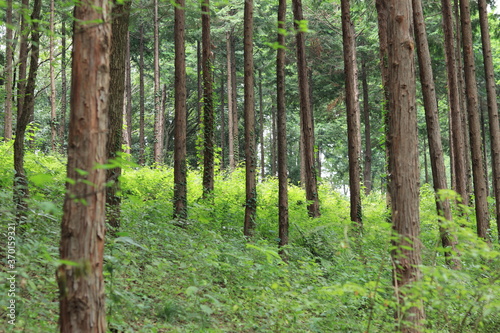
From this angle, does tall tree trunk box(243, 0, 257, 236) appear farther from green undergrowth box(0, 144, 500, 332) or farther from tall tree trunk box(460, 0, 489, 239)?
tall tree trunk box(460, 0, 489, 239)

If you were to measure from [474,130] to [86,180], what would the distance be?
11901mm

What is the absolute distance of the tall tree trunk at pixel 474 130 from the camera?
38.8ft

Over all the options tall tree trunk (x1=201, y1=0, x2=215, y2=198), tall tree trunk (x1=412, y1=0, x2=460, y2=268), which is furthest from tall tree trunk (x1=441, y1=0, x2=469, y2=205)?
tall tree trunk (x1=201, y1=0, x2=215, y2=198)

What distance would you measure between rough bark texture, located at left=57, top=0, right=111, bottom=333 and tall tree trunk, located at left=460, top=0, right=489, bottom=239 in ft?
37.8

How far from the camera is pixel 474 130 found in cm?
1187

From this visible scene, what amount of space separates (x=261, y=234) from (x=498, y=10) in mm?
13974

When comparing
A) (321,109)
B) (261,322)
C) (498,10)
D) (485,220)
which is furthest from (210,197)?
(321,109)

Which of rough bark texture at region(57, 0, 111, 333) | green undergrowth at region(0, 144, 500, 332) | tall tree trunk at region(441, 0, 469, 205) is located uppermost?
tall tree trunk at region(441, 0, 469, 205)

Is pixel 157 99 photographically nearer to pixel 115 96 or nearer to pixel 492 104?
pixel 492 104

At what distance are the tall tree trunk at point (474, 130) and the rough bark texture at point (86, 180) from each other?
11.5 metres

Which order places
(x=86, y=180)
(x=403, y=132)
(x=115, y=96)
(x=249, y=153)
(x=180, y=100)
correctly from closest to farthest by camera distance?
(x=86, y=180) < (x=403, y=132) < (x=115, y=96) < (x=180, y=100) < (x=249, y=153)

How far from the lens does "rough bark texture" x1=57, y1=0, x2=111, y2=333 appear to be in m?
2.90

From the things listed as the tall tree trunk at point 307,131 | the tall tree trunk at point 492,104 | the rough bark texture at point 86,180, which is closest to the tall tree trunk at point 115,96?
the rough bark texture at point 86,180

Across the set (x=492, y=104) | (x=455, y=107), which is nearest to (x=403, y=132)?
(x=455, y=107)
